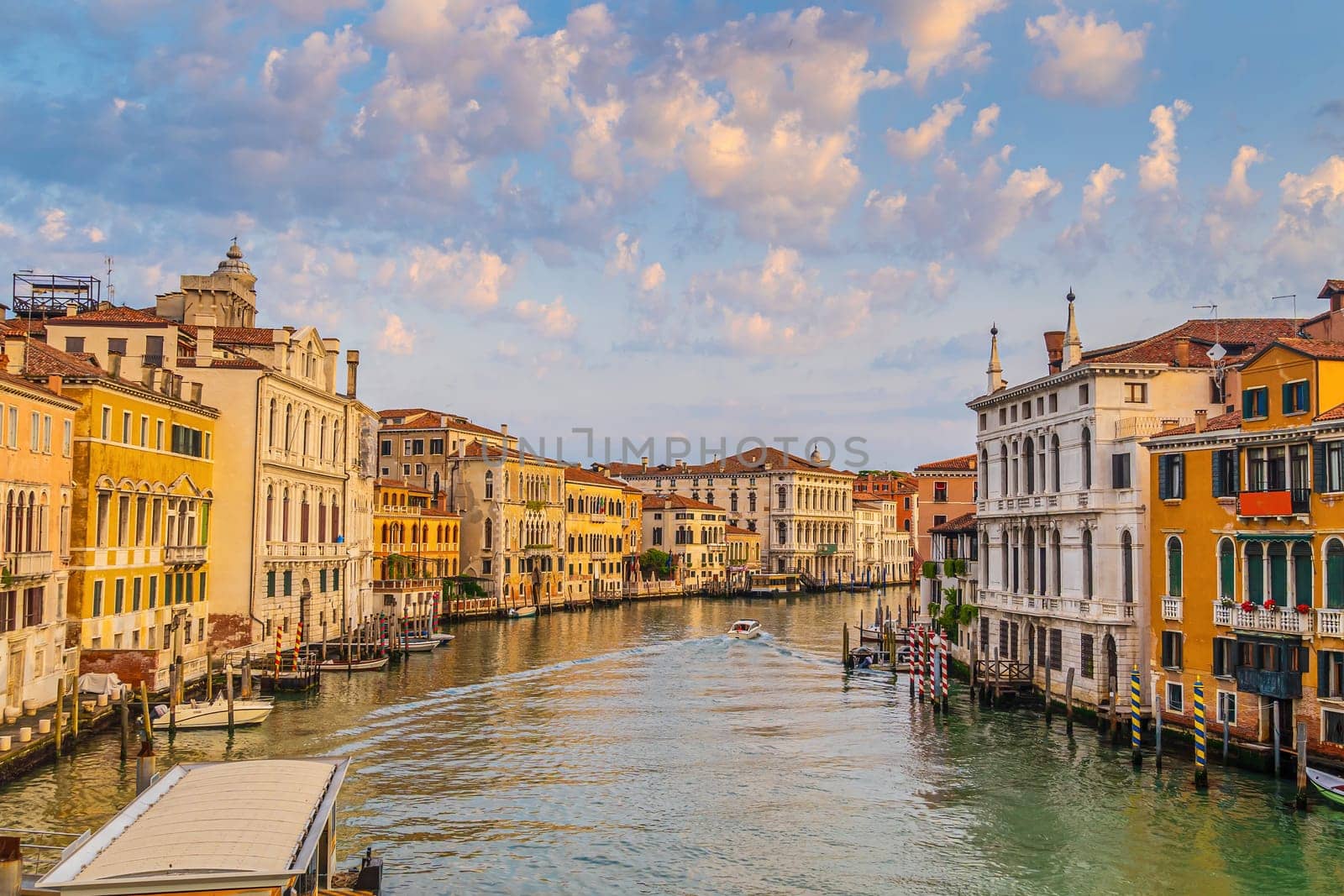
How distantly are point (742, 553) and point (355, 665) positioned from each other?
60.7 metres

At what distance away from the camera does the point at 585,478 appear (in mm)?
77312

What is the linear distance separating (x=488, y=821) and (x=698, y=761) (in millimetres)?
5804

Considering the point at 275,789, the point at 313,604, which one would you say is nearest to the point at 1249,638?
the point at 275,789

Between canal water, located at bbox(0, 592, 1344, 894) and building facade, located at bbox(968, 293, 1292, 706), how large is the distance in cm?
204

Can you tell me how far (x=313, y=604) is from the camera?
4003 cm

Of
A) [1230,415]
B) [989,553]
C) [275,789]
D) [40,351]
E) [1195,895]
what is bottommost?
[1195,895]

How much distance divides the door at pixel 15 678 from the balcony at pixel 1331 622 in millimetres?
21608

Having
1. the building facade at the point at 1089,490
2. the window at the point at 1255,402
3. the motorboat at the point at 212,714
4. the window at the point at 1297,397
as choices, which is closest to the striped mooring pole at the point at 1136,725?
the building facade at the point at 1089,490

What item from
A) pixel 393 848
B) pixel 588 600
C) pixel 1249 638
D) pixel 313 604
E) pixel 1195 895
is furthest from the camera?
pixel 588 600

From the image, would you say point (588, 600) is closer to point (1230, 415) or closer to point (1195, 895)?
point (1230, 415)

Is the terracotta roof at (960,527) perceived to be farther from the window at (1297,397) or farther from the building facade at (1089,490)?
the window at (1297,397)

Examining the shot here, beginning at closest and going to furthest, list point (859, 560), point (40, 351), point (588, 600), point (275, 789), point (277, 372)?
point (275, 789)
point (40, 351)
point (277, 372)
point (588, 600)
point (859, 560)

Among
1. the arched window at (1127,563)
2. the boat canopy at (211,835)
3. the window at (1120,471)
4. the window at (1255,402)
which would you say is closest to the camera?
the boat canopy at (211,835)

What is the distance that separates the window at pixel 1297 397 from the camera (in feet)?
67.5
